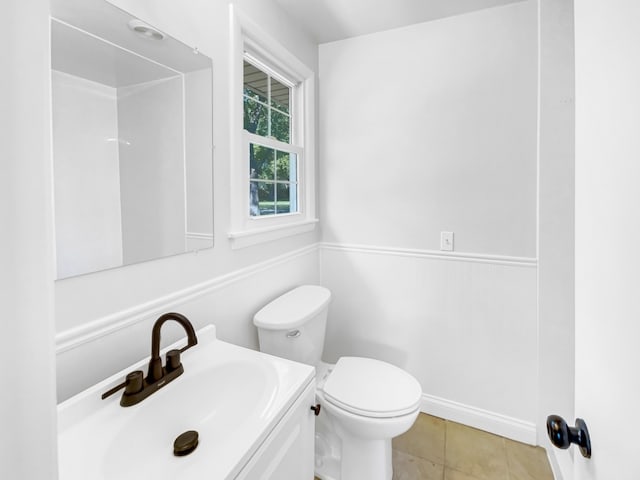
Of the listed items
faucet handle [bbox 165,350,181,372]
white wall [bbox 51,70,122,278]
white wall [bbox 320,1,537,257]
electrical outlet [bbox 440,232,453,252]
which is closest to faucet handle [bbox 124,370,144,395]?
faucet handle [bbox 165,350,181,372]

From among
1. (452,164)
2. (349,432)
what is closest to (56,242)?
(349,432)

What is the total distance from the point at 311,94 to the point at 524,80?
1.18m

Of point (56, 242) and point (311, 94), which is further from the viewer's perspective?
point (311, 94)

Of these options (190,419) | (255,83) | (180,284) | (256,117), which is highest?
(255,83)

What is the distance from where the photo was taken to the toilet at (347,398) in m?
1.35

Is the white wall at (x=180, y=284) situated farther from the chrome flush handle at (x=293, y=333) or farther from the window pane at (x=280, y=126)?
the window pane at (x=280, y=126)

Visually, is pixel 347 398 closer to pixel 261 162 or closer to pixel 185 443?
pixel 185 443

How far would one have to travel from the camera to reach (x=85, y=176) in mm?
916

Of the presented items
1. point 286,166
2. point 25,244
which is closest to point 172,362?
point 25,244

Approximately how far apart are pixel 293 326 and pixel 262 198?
2.29ft

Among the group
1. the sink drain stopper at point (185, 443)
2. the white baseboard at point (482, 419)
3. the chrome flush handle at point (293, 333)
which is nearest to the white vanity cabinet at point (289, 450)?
the sink drain stopper at point (185, 443)

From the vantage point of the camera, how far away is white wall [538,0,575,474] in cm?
153

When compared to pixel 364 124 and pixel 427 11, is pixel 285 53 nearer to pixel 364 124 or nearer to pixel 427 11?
pixel 364 124

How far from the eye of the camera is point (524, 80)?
169cm
